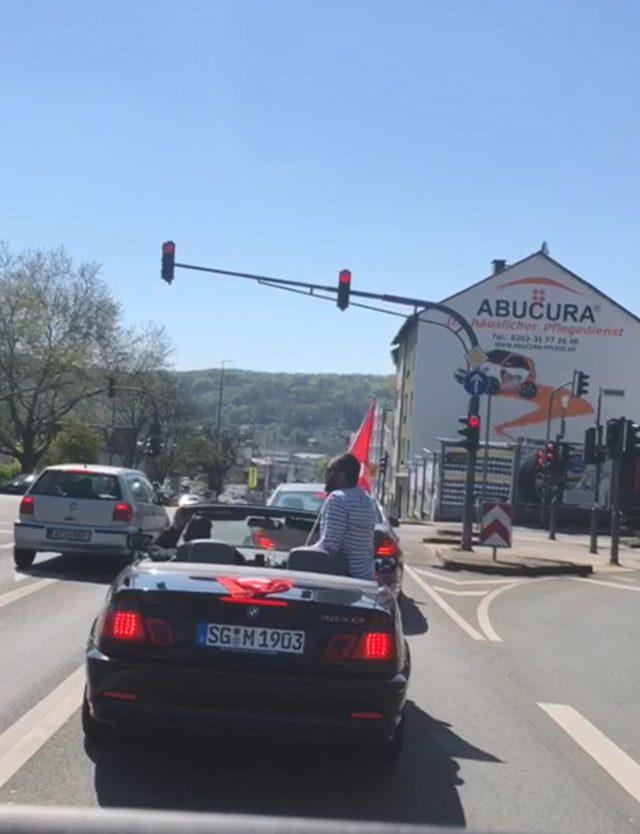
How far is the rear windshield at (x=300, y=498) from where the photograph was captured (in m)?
17.0

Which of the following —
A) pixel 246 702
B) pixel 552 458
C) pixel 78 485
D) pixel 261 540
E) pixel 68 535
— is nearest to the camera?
pixel 246 702

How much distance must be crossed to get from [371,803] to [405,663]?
0.77 metres

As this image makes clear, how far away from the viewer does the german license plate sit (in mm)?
16156

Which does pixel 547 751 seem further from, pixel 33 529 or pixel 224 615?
pixel 33 529

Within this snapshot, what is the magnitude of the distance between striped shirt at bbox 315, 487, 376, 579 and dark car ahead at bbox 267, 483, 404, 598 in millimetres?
1592

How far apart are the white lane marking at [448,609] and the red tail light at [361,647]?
661 cm

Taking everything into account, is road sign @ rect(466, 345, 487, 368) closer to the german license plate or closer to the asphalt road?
the german license plate

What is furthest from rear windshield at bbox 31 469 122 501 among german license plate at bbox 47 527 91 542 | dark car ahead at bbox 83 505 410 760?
dark car ahead at bbox 83 505 410 760

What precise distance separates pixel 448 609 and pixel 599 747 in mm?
7830

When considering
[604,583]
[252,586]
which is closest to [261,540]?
[252,586]

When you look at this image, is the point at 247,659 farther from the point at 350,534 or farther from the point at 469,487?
the point at 469,487

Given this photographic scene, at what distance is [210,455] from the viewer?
99.9 meters

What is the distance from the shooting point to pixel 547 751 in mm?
6832

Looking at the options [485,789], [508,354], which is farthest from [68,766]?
[508,354]
